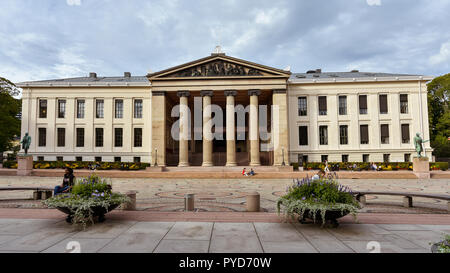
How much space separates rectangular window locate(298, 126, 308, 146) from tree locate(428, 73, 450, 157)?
23148mm

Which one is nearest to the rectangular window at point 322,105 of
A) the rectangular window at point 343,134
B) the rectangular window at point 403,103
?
the rectangular window at point 343,134

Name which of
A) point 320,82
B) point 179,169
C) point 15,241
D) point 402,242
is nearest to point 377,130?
point 320,82

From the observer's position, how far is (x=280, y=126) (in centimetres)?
3578

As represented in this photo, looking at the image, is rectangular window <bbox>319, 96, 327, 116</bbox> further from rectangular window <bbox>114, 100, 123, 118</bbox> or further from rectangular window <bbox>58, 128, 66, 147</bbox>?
rectangular window <bbox>58, 128, 66, 147</bbox>

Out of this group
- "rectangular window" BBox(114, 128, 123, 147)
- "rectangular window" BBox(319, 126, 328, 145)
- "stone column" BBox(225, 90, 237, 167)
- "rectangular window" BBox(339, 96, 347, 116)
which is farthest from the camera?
"rectangular window" BBox(114, 128, 123, 147)

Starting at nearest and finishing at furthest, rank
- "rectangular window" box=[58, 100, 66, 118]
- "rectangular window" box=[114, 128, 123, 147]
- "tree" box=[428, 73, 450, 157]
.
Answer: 1. "rectangular window" box=[114, 128, 123, 147]
2. "rectangular window" box=[58, 100, 66, 118]
3. "tree" box=[428, 73, 450, 157]

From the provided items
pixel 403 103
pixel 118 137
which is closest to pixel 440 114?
pixel 403 103

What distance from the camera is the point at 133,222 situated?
7398mm

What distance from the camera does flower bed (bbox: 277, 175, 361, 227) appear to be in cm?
646

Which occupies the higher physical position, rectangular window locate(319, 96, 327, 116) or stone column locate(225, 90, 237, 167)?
rectangular window locate(319, 96, 327, 116)

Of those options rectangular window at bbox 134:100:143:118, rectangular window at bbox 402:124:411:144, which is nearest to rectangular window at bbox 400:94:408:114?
rectangular window at bbox 402:124:411:144

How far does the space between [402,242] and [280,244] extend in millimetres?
2846

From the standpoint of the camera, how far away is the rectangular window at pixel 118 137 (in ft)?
137

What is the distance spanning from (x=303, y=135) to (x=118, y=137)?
30.8 meters
